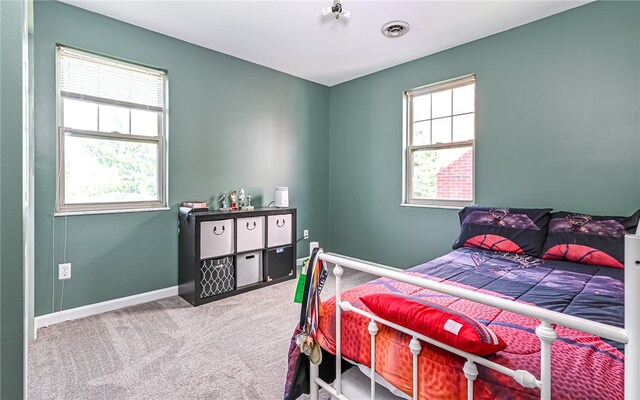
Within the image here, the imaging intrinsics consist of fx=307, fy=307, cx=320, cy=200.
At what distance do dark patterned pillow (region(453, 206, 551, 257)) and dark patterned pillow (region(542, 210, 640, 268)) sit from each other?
9cm

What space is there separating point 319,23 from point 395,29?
2.35ft

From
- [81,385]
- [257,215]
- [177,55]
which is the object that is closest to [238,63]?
[177,55]

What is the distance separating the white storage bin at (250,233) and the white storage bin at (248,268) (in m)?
0.09

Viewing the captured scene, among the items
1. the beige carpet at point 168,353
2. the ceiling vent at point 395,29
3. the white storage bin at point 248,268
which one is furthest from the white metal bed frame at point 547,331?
the ceiling vent at point 395,29

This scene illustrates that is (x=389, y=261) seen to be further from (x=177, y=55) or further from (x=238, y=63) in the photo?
(x=177, y=55)

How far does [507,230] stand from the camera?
8.14 feet

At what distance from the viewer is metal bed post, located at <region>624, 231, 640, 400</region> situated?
63 centimetres

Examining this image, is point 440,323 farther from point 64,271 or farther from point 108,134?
point 108,134

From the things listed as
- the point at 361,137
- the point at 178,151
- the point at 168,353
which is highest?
the point at 361,137

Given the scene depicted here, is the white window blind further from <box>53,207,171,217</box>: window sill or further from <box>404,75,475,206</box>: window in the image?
<box>404,75,475,206</box>: window

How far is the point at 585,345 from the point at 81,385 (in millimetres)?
2440

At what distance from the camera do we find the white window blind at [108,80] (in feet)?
8.41

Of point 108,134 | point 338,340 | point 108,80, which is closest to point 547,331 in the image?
point 338,340

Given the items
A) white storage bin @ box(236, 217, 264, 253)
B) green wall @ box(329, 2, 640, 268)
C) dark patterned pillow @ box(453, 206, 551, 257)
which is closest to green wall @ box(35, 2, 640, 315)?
green wall @ box(329, 2, 640, 268)
